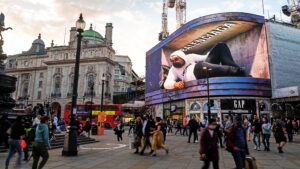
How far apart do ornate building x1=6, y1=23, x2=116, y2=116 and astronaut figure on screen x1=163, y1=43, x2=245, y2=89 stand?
17.8 meters

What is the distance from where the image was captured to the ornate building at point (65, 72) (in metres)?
59.0

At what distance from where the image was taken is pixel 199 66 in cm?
4319

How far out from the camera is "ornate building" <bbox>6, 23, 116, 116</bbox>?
58987 mm

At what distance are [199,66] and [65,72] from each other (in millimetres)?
34236

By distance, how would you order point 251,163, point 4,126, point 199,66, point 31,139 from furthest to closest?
1. point 199,66
2. point 4,126
3. point 31,139
4. point 251,163

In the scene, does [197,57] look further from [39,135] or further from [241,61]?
[39,135]

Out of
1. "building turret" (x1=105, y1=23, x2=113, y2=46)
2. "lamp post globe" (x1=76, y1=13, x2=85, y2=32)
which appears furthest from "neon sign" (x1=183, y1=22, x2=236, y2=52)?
"lamp post globe" (x1=76, y1=13, x2=85, y2=32)

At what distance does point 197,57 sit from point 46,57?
4115cm

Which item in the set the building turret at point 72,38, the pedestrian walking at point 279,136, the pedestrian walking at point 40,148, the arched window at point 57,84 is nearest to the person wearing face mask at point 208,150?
the pedestrian walking at point 40,148

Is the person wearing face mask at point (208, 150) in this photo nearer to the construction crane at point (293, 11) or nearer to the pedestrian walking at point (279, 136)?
the pedestrian walking at point (279, 136)

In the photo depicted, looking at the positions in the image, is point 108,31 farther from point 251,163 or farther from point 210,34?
point 251,163

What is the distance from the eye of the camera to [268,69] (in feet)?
128

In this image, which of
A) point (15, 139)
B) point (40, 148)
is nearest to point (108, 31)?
point (15, 139)

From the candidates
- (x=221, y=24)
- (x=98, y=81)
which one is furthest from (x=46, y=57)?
(x=221, y=24)
